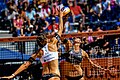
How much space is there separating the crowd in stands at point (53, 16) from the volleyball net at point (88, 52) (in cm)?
440

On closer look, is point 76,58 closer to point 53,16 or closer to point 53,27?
point 53,27

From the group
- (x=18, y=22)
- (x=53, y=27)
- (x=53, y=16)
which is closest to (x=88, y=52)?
(x=53, y=27)

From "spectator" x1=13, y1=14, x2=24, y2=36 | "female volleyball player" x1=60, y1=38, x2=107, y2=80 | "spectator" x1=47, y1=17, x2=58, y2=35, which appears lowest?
"female volleyball player" x1=60, y1=38, x2=107, y2=80

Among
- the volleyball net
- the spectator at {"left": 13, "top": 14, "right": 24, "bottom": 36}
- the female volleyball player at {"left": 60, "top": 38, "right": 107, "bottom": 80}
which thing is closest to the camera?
the female volleyball player at {"left": 60, "top": 38, "right": 107, "bottom": 80}

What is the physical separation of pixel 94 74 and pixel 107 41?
1.04 m

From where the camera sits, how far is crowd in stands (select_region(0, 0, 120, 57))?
16.6 m

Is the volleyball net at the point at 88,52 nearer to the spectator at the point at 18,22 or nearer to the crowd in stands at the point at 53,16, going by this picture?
the crowd in stands at the point at 53,16

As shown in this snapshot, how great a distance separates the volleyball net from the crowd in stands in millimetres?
4405

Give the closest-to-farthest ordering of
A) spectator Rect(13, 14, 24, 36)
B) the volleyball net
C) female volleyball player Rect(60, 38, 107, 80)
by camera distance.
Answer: female volleyball player Rect(60, 38, 107, 80), the volleyball net, spectator Rect(13, 14, 24, 36)

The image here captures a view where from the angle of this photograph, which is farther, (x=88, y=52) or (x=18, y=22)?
(x=18, y=22)

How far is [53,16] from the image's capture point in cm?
1770

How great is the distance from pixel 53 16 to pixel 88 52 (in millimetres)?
6616

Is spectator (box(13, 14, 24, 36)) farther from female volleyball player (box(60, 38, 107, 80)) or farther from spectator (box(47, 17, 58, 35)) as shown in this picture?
female volleyball player (box(60, 38, 107, 80))

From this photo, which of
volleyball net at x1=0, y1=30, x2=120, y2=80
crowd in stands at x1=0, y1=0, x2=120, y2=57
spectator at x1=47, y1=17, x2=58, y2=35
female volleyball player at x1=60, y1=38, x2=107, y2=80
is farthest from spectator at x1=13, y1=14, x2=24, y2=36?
female volleyball player at x1=60, y1=38, x2=107, y2=80
